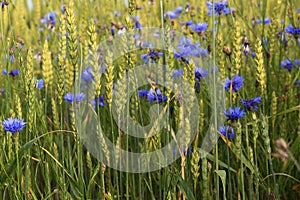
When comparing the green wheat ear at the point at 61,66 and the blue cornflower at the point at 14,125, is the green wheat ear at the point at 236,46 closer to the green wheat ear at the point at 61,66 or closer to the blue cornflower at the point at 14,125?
the green wheat ear at the point at 61,66

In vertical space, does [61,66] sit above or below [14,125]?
above

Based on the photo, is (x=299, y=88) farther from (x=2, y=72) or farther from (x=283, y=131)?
(x=2, y=72)

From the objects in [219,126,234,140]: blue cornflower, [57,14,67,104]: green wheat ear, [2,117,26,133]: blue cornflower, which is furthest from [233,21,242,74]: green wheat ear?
[2,117,26,133]: blue cornflower

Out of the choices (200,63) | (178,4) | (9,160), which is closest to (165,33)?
(9,160)

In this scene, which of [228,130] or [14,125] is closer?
[14,125]

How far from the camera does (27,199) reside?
1290 millimetres

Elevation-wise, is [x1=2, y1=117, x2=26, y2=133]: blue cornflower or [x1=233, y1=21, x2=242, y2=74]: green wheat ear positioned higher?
[x1=233, y1=21, x2=242, y2=74]: green wheat ear

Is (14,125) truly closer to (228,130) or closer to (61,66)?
(61,66)

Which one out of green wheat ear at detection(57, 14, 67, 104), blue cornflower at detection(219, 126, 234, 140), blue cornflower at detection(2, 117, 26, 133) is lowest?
blue cornflower at detection(219, 126, 234, 140)

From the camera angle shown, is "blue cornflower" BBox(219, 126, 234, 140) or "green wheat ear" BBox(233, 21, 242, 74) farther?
"blue cornflower" BBox(219, 126, 234, 140)

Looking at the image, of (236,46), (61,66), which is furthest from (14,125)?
(236,46)

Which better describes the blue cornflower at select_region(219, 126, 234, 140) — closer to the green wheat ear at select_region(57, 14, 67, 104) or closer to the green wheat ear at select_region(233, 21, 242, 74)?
the green wheat ear at select_region(233, 21, 242, 74)

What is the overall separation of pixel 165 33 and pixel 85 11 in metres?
1.18

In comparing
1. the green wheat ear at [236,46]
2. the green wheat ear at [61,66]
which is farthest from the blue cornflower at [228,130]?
the green wheat ear at [61,66]
